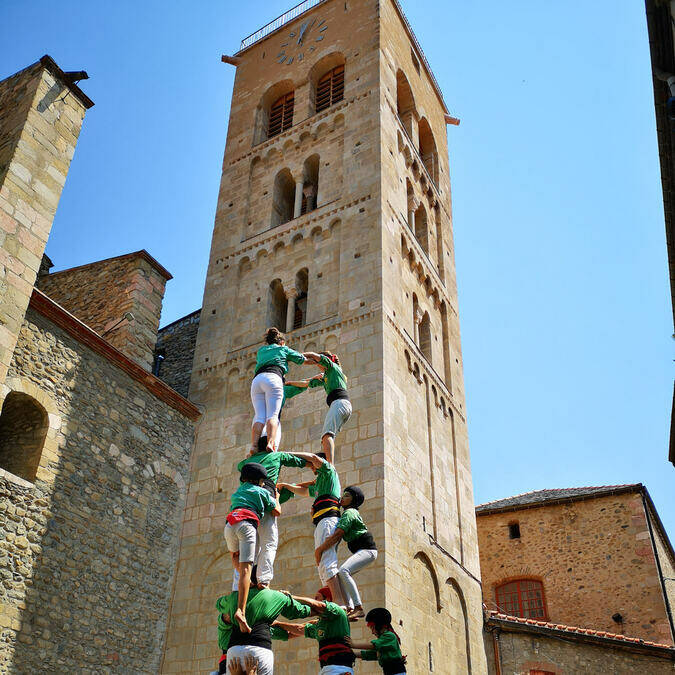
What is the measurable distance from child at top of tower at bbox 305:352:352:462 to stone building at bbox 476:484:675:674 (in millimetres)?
10934

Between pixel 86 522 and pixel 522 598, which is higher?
pixel 522 598

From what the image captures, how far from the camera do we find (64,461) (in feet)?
41.5

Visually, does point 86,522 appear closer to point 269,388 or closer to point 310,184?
point 269,388

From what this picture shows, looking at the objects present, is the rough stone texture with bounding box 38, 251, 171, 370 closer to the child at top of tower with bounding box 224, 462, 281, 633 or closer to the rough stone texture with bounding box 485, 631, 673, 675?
the child at top of tower with bounding box 224, 462, 281, 633

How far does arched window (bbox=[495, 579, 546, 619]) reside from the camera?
22688mm

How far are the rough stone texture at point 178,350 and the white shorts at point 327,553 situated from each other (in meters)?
10.4

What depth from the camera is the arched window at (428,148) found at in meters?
24.7

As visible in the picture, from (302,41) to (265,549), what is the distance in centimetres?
2079

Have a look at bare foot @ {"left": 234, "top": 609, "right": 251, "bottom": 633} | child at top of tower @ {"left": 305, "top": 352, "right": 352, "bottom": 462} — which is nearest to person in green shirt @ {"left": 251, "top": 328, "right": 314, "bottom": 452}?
child at top of tower @ {"left": 305, "top": 352, "right": 352, "bottom": 462}

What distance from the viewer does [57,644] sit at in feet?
37.7

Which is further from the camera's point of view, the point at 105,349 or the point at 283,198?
the point at 283,198

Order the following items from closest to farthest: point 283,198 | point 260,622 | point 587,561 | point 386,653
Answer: point 260,622
point 386,653
point 283,198
point 587,561

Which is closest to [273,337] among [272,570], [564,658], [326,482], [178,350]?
[326,482]

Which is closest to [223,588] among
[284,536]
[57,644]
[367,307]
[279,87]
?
[284,536]
